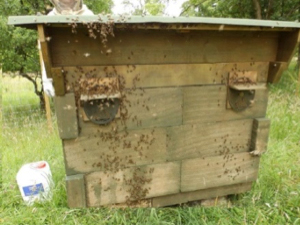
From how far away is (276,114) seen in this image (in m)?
4.48

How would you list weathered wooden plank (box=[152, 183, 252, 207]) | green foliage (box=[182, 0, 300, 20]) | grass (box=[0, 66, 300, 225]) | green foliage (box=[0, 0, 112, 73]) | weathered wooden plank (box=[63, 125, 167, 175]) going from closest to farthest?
weathered wooden plank (box=[63, 125, 167, 175]) → grass (box=[0, 66, 300, 225]) → weathered wooden plank (box=[152, 183, 252, 207]) → green foliage (box=[0, 0, 112, 73]) → green foliage (box=[182, 0, 300, 20])

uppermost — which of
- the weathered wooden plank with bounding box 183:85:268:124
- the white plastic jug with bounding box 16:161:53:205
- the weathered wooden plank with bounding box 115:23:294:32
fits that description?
the weathered wooden plank with bounding box 115:23:294:32

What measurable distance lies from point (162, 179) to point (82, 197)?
70 cm

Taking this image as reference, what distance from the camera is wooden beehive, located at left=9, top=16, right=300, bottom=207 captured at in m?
1.59

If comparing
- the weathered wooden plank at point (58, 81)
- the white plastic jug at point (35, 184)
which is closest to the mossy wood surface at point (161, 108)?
the weathered wooden plank at point (58, 81)

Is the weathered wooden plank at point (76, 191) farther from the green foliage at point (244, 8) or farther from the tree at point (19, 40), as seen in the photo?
the green foliage at point (244, 8)

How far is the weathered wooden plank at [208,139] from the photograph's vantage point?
6.49 ft

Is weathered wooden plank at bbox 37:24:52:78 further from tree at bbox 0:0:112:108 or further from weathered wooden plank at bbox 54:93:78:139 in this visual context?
tree at bbox 0:0:112:108

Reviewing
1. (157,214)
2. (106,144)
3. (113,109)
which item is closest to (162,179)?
(157,214)

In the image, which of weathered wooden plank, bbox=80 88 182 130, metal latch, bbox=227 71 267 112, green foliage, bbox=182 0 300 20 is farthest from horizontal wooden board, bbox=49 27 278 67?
green foliage, bbox=182 0 300 20

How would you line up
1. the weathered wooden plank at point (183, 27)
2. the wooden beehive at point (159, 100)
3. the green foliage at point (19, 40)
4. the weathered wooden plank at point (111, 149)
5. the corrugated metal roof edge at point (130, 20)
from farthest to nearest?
the green foliage at point (19, 40)
the weathered wooden plank at point (111, 149)
the wooden beehive at point (159, 100)
the weathered wooden plank at point (183, 27)
the corrugated metal roof edge at point (130, 20)

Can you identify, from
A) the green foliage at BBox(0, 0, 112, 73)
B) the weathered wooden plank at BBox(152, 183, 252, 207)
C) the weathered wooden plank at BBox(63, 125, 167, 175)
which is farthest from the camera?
the green foliage at BBox(0, 0, 112, 73)

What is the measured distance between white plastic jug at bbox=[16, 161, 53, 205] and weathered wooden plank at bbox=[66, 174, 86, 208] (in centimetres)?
55

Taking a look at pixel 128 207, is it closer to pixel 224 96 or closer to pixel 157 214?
pixel 157 214
